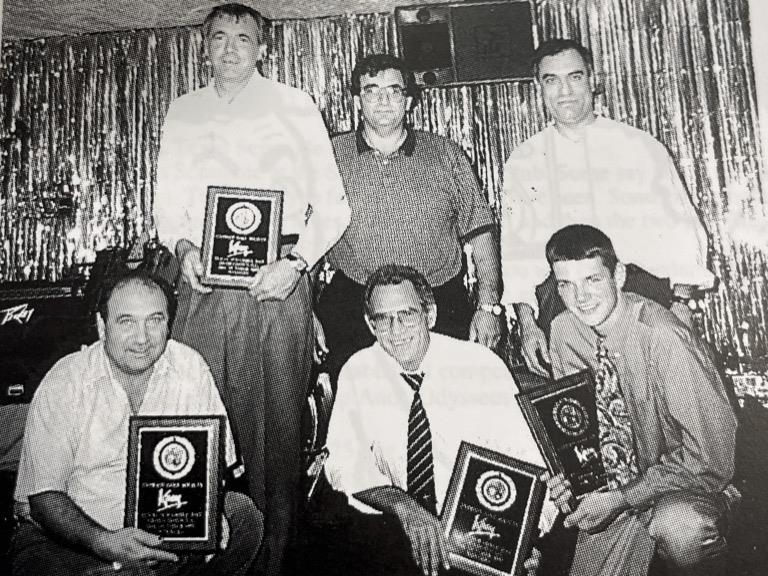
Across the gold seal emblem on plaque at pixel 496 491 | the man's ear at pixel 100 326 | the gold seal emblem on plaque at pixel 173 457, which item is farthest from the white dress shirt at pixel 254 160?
the gold seal emblem on plaque at pixel 496 491

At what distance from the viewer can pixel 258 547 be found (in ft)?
7.18

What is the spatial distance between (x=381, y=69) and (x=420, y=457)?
132 cm

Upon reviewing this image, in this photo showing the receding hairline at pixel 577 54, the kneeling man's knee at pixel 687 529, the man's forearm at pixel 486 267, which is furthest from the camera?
the receding hairline at pixel 577 54

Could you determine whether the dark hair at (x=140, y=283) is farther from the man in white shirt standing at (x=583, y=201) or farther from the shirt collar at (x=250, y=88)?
the man in white shirt standing at (x=583, y=201)

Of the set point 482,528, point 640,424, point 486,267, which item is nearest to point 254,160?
point 486,267

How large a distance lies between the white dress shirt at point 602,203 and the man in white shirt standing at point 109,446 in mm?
1102

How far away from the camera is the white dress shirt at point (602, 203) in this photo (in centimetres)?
236

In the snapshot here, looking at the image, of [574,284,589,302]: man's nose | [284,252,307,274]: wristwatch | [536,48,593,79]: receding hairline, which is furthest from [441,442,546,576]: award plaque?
[536,48,593,79]: receding hairline

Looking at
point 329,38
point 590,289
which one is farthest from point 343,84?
point 590,289

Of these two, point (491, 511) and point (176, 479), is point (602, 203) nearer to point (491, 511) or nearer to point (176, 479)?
point (491, 511)

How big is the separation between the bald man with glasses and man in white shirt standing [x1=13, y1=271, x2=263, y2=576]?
1.67 feet

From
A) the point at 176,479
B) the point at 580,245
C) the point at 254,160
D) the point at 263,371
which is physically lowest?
the point at 176,479

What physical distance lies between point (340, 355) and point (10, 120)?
4.73ft

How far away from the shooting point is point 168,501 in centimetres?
218
